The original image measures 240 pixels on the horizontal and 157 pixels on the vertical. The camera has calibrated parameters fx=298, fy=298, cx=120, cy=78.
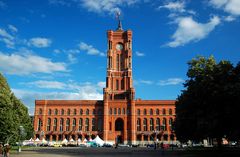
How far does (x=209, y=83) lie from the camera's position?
36.6m

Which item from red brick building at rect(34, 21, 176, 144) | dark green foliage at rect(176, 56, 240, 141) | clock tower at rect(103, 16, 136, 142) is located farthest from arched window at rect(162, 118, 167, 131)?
dark green foliage at rect(176, 56, 240, 141)

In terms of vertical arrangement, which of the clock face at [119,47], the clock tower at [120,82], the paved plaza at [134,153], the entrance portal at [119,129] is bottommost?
the paved plaza at [134,153]

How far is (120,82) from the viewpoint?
11131cm

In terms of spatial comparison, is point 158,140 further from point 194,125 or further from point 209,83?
point 209,83

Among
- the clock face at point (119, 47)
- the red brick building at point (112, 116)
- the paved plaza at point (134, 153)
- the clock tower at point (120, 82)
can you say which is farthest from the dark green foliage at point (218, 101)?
the clock face at point (119, 47)

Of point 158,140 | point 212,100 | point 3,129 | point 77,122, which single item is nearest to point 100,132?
point 77,122

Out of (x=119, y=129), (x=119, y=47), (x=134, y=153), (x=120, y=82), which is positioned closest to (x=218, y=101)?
(x=134, y=153)

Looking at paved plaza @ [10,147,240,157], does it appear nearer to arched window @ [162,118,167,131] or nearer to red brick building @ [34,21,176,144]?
red brick building @ [34,21,176,144]

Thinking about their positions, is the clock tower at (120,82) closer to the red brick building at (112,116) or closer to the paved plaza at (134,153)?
the red brick building at (112,116)

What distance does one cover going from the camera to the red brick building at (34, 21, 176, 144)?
104562 millimetres

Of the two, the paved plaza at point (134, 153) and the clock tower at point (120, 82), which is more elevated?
the clock tower at point (120, 82)

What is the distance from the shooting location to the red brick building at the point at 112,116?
105 meters

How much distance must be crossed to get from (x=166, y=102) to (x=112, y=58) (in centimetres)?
2645

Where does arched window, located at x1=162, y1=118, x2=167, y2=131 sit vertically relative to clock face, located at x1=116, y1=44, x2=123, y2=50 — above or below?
below
